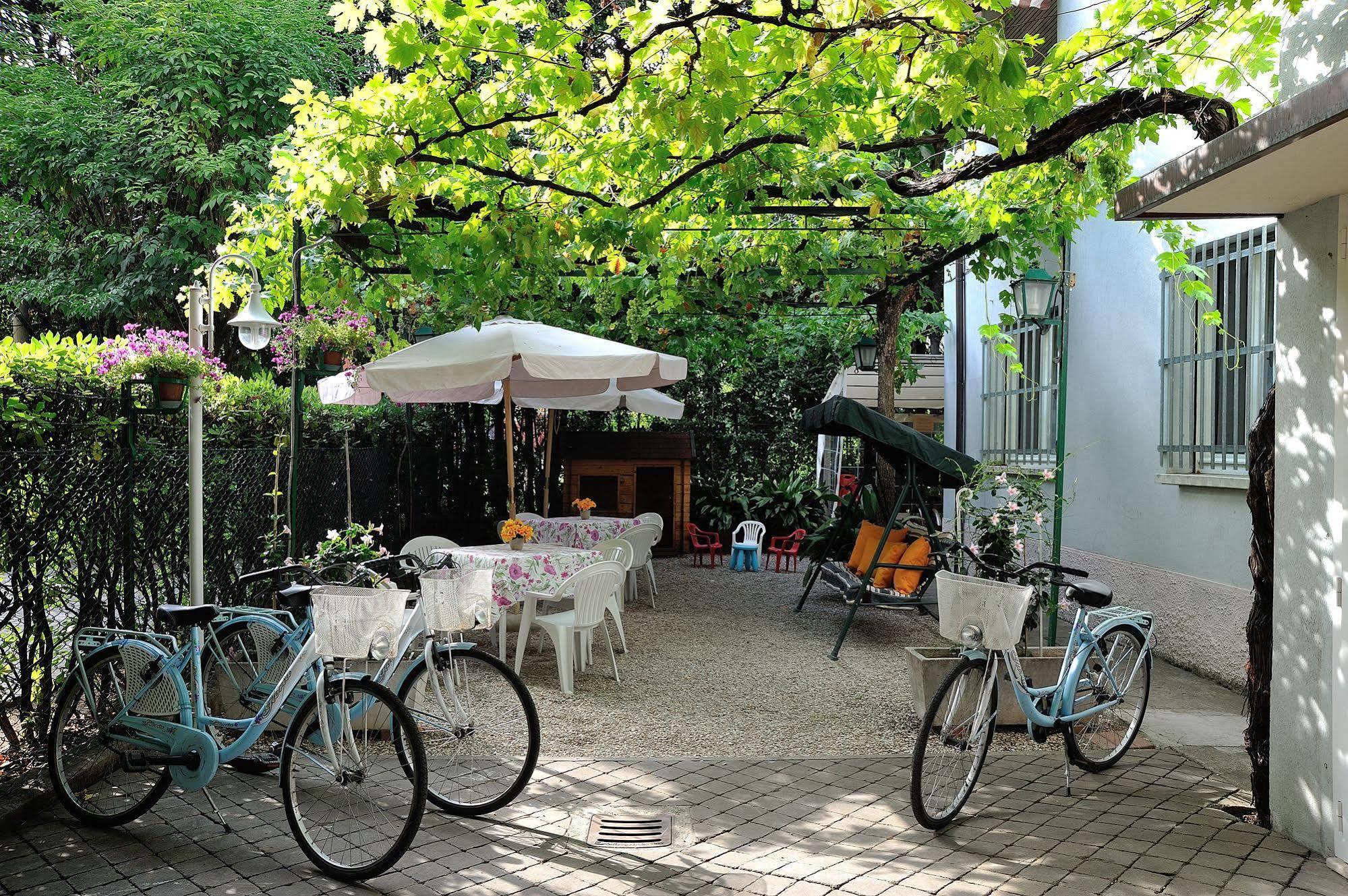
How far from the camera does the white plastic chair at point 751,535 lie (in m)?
14.5

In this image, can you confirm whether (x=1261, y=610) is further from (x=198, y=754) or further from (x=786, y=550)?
(x=786, y=550)

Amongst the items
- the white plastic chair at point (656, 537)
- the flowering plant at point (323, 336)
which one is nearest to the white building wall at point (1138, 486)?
the white plastic chair at point (656, 537)

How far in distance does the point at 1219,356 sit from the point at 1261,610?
376cm

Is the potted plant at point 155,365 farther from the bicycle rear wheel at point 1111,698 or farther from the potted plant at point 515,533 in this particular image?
the bicycle rear wheel at point 1111,698

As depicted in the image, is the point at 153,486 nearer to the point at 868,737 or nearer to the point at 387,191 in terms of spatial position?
the point at 387,191

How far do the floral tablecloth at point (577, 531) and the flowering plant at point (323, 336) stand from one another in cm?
319

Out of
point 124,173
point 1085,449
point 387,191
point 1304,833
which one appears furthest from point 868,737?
point 124,173

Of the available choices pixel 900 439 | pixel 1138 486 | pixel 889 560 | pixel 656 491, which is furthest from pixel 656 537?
pixel 656 491

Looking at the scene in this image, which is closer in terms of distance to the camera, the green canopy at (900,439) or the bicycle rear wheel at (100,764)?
the bicycle rear wheel at (100,764)

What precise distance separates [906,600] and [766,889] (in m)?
4.82

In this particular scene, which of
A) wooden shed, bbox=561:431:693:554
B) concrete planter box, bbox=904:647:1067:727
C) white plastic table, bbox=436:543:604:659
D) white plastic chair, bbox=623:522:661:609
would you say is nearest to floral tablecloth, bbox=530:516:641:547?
white plastic chair, bbox=623:522:661:609

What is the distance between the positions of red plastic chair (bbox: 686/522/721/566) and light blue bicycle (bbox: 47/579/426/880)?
33.6 feet

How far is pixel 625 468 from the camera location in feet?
51.2

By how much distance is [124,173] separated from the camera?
14.1 metres
